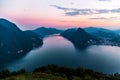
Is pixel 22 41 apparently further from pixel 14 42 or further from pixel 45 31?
pixel 45 31

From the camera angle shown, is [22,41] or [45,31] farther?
[45,31]

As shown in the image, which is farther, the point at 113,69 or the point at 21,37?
the point at 21,37

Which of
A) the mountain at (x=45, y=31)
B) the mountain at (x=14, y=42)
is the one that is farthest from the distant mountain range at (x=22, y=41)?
the mountain at (x=45, y=31)

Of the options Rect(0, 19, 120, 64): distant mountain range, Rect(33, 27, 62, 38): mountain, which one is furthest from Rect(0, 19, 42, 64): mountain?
Rect(33, 27, 62, 38): mountain

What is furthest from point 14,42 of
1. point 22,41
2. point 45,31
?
point 45,31

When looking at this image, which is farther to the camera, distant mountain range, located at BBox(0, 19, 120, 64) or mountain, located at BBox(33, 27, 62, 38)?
mountain, located at BBox(33, 27, 62, 38)

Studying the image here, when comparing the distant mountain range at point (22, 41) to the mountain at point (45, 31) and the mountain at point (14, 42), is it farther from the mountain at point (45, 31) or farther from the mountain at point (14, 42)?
the mountain at point (45, 31)

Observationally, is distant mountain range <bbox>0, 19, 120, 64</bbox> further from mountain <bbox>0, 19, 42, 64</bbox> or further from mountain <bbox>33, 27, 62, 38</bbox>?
mountain <bbox>33, 27, 62, 38</bbox>

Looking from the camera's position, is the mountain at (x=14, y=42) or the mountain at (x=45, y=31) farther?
the mountain at (x=45, y=31)

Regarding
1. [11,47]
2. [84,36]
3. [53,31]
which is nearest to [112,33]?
[84,36]

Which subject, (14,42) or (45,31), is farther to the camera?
(45,31)

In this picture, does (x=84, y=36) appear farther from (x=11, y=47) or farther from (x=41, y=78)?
(x=41, y=78)
